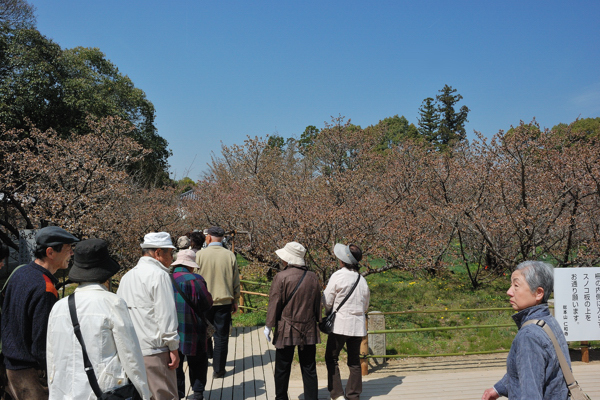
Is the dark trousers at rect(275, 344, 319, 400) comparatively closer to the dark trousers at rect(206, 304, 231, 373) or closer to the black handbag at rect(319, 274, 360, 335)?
the black handbag at rect(319, 274, 360, 335)

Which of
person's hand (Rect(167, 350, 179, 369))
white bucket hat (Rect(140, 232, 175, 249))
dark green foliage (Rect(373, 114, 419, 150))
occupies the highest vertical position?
dark green foliage (Rect(373, 114, 419, 150))

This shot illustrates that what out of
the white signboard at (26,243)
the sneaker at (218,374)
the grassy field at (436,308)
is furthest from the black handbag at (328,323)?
the white signboard at (26,243)

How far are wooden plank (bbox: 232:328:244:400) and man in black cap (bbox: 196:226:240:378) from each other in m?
0.23

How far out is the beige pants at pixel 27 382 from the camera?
8.64 ft

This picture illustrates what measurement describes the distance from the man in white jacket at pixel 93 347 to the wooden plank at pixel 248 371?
9.11 feet

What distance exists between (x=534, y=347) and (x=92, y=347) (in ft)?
7.45

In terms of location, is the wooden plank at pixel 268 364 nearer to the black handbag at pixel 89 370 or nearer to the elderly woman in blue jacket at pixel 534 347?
the black handbag at pixel 89 370

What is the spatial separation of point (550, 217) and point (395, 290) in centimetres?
423

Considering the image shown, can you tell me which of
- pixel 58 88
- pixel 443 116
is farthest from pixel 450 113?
pixel 58 88

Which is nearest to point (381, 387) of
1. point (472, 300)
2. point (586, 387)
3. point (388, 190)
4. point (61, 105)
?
point (586, 387)

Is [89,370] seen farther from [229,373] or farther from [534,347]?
[229,373]

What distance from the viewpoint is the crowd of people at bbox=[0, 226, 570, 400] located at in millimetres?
2244

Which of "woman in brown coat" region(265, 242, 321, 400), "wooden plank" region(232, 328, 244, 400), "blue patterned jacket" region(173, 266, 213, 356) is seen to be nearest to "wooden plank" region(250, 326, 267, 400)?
A: "wooden plank" region(232, 328, 244, 400)

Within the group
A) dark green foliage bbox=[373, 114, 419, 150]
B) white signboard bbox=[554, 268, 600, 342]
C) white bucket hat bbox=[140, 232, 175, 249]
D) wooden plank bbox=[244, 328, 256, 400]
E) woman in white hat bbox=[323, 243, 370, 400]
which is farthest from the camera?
dark green foliage bbox=[373, 114, 419, 150]
